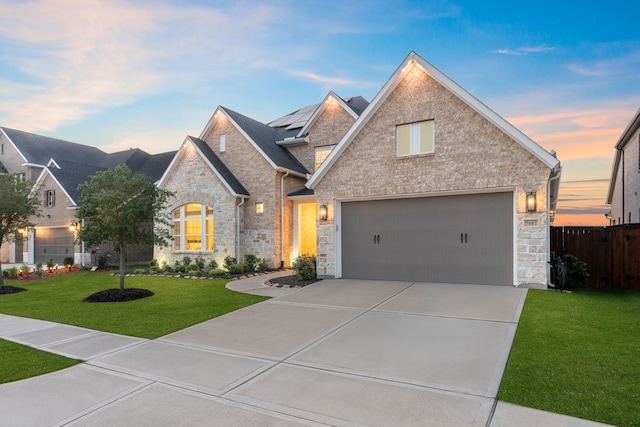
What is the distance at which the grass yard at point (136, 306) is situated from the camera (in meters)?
7.16

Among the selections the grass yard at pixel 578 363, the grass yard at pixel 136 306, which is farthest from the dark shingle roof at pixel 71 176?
the grass yard at pixel 578 363

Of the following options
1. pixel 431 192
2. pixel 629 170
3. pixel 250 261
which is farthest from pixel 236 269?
pixel 629 170

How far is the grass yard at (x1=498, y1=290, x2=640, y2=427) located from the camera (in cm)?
346

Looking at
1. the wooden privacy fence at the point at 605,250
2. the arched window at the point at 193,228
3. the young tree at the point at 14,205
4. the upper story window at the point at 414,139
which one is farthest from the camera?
the arched window at the point at 193,228

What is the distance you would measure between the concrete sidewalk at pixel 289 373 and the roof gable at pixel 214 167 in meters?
9.37

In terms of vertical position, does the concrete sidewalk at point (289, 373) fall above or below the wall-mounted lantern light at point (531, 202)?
below

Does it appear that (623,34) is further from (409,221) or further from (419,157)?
(409,221)

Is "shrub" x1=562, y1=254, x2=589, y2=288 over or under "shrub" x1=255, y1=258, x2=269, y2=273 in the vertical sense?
over

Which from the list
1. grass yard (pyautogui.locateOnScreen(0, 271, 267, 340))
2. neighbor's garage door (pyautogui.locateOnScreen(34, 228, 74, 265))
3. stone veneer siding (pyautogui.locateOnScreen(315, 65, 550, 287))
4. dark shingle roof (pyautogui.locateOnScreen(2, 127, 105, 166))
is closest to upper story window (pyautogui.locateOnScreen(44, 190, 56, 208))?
neighbor's garage door (pyautogui.locateOnScreen(34, 228, 74, 265))

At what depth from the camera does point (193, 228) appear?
17281mm

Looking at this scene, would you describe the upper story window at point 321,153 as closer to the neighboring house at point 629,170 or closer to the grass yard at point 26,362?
the neighboring house at point 629,170

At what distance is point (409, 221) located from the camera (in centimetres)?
1154

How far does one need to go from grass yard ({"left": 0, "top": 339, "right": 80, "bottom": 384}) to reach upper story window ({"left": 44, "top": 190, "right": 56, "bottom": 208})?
1917cm

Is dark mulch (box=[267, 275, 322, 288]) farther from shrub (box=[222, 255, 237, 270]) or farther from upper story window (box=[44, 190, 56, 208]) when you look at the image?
→ upper story window (box=[44, 190, 56, 208])
